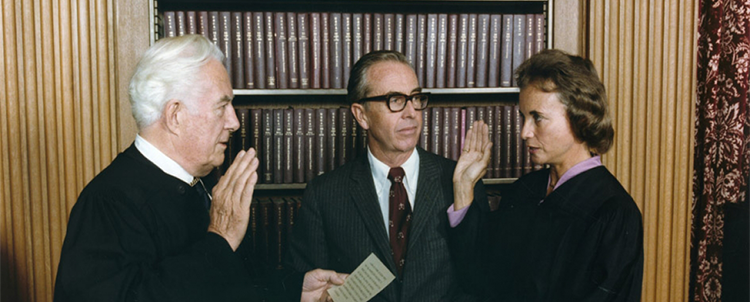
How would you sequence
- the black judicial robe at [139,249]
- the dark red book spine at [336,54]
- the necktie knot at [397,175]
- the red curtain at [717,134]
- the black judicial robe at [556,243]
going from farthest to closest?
1. the dark red book spine at [336,54]
2. the red curtain at [717,134]
3. the necktie knot at [397,175]
4. the black judicial robe at [556,243]
5. the black judicial robe at [139,249]

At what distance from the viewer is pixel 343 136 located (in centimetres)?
240

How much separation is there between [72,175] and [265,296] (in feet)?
3.39

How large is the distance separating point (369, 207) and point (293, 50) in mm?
873

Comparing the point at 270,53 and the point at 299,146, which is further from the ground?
the point at 270,53

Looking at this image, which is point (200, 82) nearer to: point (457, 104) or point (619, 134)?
point (457, 104)

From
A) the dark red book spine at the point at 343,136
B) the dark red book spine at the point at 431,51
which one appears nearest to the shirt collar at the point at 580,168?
the dark red book spine at the point at 431,51

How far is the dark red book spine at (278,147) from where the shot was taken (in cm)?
238

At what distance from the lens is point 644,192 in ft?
7.83

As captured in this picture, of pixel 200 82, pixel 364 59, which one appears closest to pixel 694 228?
pixel 364 59

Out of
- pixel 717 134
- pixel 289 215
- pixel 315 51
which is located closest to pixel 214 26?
pixel 315 51

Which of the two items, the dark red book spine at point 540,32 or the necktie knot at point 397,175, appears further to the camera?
the dark red book spine at point 540,32

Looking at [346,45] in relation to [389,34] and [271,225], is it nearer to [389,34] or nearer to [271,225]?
[389,34]

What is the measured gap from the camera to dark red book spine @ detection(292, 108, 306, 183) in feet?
7.80

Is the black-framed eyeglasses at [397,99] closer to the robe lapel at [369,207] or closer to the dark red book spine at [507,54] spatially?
the robe lapel at [369,207]
